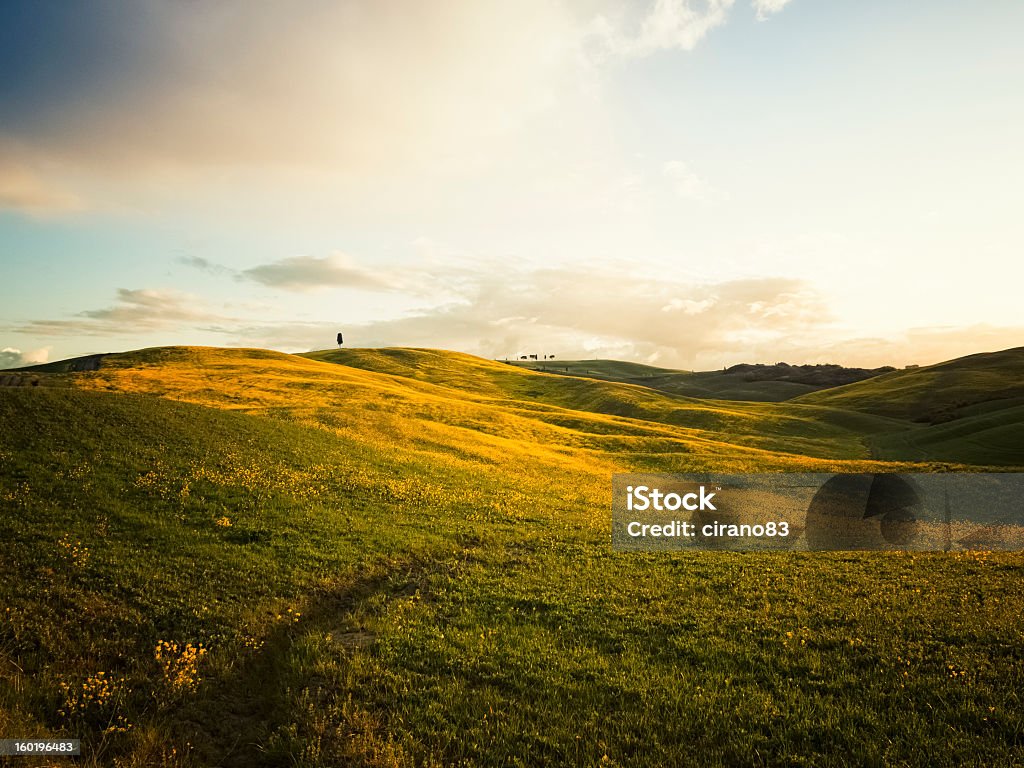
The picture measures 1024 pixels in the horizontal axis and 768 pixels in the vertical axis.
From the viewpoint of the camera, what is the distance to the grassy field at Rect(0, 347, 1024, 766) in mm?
10859

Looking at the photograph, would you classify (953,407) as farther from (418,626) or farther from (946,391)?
(418,626)

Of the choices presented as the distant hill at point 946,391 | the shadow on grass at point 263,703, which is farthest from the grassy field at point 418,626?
Result: the distant hill at point 946,391

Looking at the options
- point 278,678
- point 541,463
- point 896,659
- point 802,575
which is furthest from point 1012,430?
Answer: point 278,678

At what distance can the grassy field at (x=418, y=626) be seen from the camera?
10.9 metres

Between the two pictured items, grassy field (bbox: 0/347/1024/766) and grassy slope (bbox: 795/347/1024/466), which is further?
grassy slope (bbox: 795/347/1024/466)

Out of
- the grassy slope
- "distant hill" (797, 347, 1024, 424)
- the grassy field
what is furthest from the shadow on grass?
"distant hill" (797, 347, 1024, 424)

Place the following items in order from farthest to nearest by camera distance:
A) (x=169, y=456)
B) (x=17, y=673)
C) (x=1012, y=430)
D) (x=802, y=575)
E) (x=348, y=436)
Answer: (x=1012, y=430)
(x=348, y=436)
(x=169, y=456)
(x=802, y=575)
(x=17, y=673)

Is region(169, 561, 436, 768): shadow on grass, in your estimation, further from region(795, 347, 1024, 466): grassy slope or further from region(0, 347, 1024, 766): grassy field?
region(795, 347, 1024, 466): grassy slope

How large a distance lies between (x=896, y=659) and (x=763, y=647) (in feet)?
10.4

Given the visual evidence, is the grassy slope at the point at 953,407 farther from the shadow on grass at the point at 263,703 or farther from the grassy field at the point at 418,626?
the shadow on grass at the point at 263,703

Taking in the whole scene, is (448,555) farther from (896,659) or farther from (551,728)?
(896,659)

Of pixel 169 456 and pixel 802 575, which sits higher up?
pixel 169 456

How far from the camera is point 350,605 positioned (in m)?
17.8

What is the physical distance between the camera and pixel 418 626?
16.1 meters
